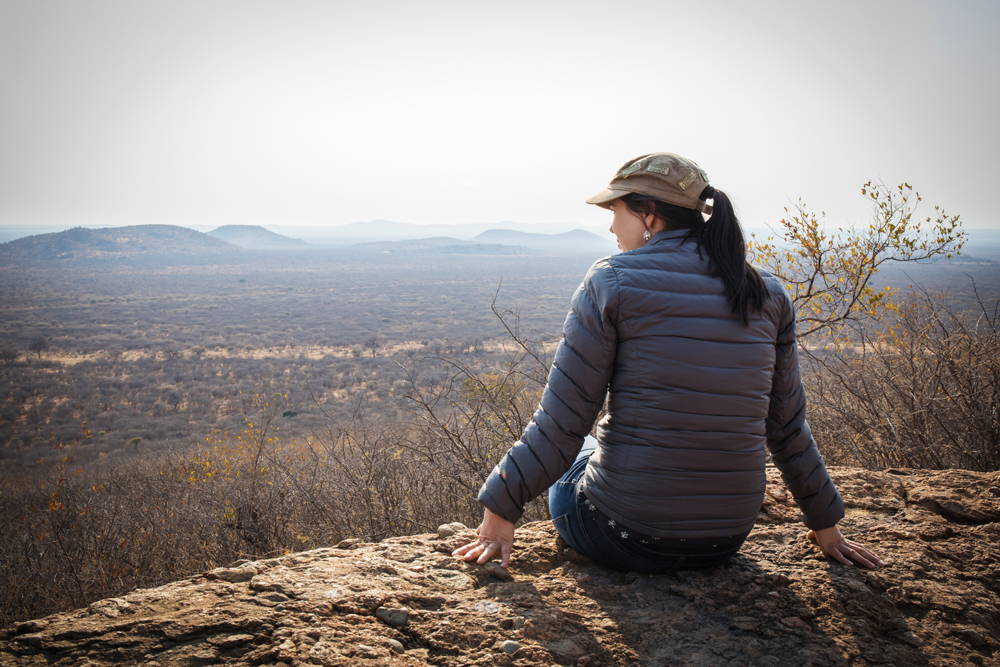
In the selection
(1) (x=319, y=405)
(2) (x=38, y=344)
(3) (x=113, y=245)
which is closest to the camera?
(1) (x=319, y=405)

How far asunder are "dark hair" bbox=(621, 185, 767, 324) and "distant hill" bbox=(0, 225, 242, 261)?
119680 mm

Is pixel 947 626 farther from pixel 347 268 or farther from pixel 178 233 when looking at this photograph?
pixel 178 233

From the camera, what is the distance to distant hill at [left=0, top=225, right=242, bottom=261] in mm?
94562

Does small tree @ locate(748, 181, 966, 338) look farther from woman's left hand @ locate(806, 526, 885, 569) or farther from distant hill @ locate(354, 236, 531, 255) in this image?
distant hill @ locate(354, 236, 531, 255)

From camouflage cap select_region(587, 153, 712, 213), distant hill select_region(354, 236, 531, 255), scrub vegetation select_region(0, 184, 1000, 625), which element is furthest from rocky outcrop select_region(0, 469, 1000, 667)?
distant hill select_region(354, 236, 531, 255)

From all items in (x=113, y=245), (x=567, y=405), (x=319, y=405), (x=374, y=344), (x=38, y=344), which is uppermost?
(x=113, y=245)

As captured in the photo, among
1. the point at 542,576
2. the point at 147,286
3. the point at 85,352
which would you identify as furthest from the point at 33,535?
the point at 147,286

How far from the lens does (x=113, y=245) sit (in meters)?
106

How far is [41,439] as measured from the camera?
16031 mm

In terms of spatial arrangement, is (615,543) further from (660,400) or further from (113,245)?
(113,245)

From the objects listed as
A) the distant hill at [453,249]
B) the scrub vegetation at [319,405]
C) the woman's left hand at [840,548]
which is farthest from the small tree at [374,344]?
the distant hill at [453,249]

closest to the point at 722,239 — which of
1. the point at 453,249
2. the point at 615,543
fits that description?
the point at 615,543

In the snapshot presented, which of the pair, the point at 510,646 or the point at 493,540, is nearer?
the point at 510,646

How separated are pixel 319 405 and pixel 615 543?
421 cm
